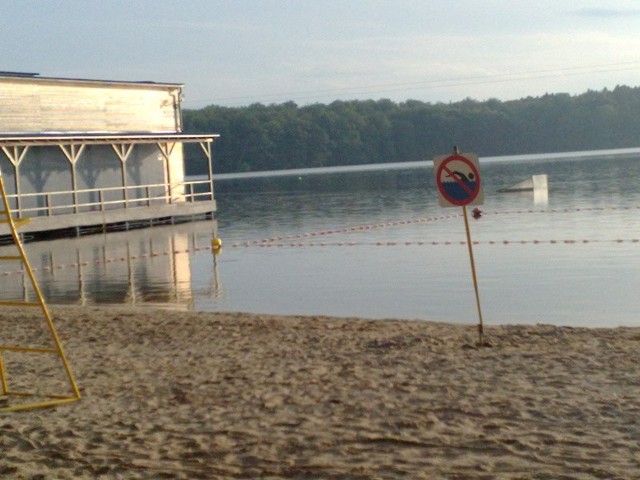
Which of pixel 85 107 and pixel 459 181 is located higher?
pixel 85 107

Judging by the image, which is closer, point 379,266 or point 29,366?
point 29,366

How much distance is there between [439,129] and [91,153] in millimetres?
115069

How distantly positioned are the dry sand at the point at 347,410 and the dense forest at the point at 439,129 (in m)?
130

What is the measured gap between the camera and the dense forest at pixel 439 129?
5630 inches

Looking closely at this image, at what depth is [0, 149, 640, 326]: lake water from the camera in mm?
15234

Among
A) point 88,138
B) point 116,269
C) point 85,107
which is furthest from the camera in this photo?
point 85,107

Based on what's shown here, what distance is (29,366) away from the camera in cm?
1045

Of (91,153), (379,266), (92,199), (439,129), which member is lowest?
(379,266)

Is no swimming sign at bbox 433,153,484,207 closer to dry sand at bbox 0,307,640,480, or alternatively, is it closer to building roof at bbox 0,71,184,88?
dry sand at bbox 0,307,640,480

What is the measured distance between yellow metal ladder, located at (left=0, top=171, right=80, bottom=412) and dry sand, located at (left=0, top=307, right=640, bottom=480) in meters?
0.21

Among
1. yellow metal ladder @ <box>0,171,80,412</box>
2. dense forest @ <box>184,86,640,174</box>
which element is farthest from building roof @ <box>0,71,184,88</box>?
dense forest @ <box>184,86,640,174</box>

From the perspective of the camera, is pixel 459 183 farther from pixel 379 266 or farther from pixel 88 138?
pixel 88 138

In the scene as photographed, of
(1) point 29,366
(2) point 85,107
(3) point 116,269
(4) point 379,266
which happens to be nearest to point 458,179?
(1) point 29,366

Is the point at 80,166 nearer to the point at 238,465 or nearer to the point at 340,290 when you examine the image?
the point at 340,290
